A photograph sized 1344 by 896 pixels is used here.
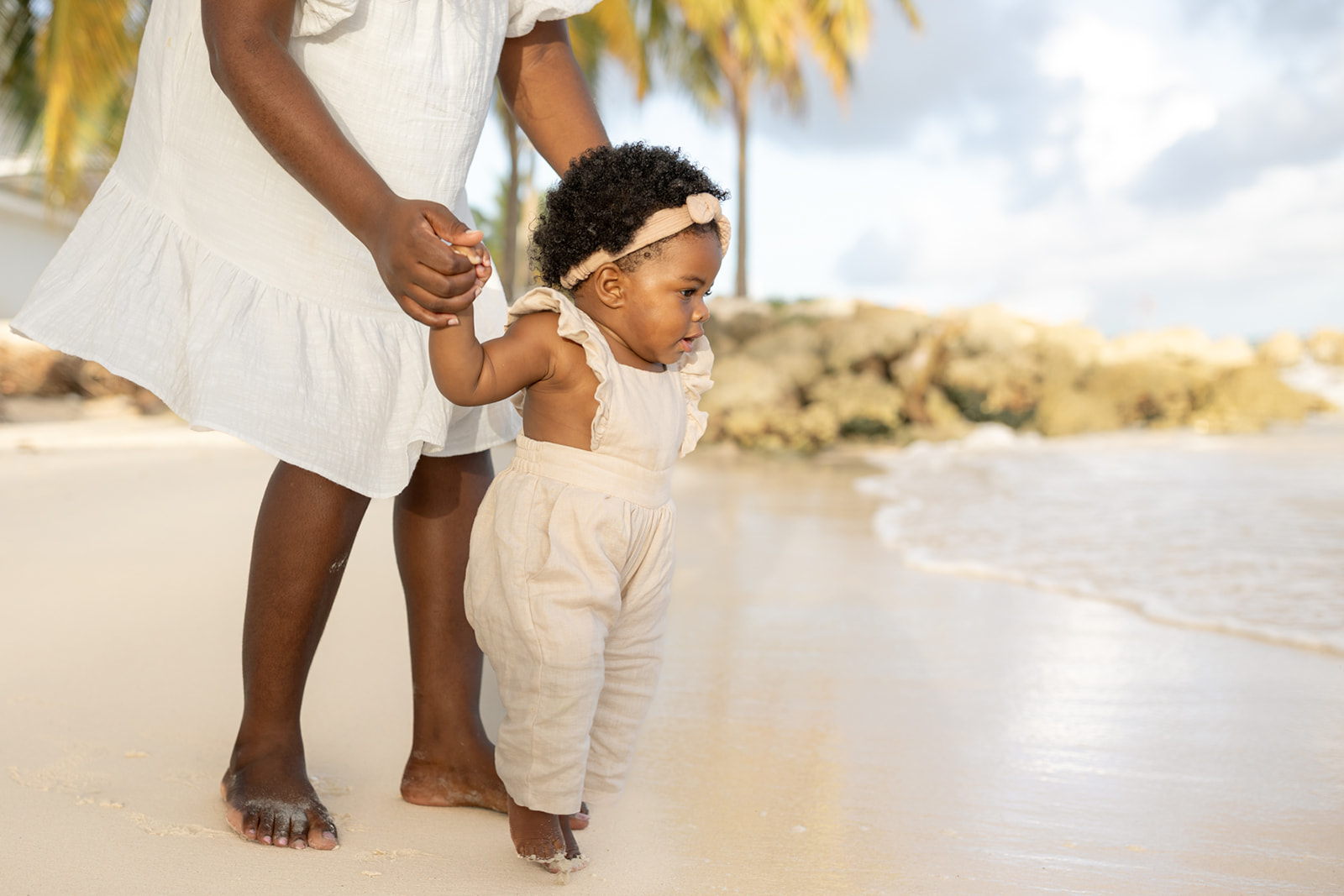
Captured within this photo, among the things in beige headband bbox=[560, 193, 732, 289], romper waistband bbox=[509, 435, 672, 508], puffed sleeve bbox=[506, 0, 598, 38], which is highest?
puffed sleeve bbox=[506, 0, 598, 38]

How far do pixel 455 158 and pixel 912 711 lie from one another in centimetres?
154

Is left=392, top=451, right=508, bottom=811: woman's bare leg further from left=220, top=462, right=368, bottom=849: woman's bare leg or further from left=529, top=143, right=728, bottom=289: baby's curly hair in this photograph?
left=529, top=143, right=728, bottom=289: baby's curly hair

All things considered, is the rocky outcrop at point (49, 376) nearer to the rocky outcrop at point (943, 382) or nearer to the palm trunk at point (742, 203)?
the rocky outcrop at point (943, 382)

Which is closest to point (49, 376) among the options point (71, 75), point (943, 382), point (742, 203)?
point (71, 75)

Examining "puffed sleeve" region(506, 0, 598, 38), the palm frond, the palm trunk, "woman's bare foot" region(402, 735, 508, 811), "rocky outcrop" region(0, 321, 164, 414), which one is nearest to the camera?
"woman's bare foot" region(402, 735, 508, 811)

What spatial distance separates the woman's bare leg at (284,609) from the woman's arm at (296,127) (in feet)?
1.43

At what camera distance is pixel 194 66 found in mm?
1666

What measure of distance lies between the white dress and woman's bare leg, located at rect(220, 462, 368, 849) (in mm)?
111

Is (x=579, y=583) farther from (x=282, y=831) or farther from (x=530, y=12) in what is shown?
(x=530, y=12)

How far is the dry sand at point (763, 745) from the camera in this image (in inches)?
63.6

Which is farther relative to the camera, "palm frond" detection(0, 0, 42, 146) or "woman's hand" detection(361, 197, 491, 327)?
"palm frond" detection(0, 0, 42, 146)

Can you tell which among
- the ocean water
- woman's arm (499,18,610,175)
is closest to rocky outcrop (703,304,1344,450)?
the ocean water

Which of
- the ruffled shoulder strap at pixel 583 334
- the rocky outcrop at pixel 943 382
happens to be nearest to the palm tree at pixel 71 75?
the rocky outcrop at pixel 943 382

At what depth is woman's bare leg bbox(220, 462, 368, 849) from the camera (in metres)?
1.71
